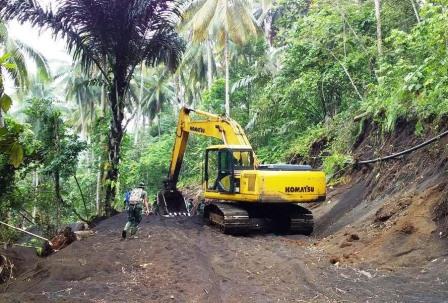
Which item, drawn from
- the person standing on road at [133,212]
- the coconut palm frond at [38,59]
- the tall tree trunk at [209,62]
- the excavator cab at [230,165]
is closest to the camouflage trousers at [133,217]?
the person standing on road at [133,212]

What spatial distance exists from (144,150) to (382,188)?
2873 cm

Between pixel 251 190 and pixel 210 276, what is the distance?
425 cm

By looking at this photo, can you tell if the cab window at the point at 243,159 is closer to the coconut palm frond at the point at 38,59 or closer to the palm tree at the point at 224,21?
the palm tree at the point at 224,21

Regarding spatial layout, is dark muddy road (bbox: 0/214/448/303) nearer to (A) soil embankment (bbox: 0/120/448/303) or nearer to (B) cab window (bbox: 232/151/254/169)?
(A) soil embankment (bbox: 0/120/448/303)

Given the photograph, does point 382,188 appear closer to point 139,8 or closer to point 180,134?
point 180,134

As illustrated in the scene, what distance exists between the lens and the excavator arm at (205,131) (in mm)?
13766

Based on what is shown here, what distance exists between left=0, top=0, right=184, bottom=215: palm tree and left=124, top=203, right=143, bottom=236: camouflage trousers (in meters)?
4.21

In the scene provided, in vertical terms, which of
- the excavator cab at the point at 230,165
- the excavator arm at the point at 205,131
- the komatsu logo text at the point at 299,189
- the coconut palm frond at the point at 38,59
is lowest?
the komatsu logo text at the point at 299,189

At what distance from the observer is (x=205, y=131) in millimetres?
14781

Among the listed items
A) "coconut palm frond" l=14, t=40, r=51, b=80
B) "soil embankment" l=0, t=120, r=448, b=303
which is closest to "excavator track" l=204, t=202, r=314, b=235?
"soil embankment" l=0, t=120, r=448, b=303

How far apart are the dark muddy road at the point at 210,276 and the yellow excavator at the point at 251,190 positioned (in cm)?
117

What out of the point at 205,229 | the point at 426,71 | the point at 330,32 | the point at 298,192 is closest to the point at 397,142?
the point at 298,192

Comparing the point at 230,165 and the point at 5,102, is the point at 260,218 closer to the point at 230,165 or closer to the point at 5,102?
the point at 230,165

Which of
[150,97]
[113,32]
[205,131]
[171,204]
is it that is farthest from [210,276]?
[150,97]
